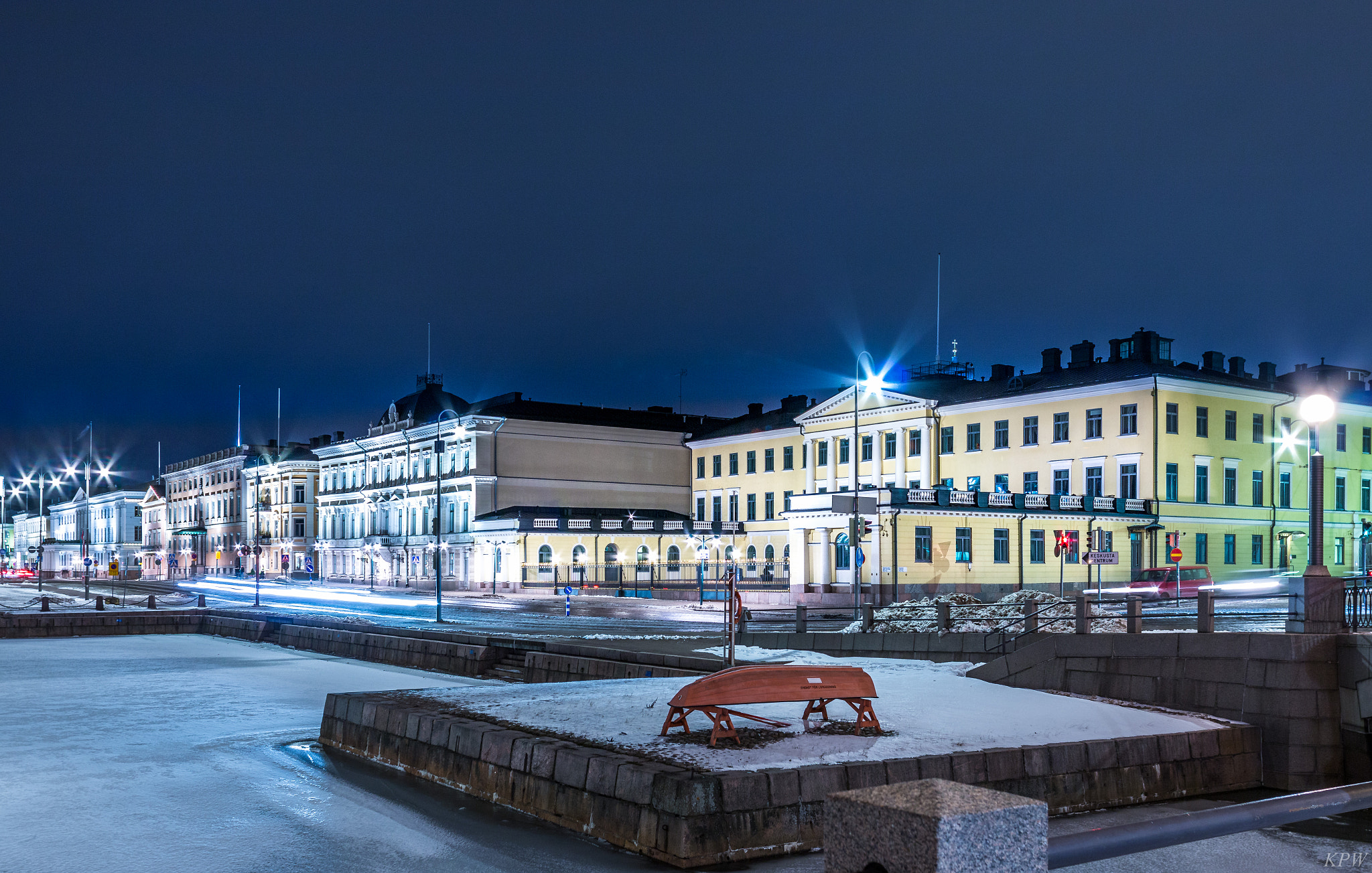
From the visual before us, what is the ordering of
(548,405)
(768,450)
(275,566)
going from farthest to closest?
(275,566)
(548,405)
(768,450)

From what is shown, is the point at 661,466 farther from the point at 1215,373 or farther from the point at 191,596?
the point at 1215,373

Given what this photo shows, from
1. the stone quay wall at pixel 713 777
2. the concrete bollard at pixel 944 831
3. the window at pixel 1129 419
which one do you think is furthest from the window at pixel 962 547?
the concrete bollard at pixel 944 831

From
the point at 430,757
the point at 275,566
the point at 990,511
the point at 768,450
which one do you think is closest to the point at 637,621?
the point at 990,511

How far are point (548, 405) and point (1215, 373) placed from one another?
157ft

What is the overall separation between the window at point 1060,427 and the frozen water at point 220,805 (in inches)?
1712

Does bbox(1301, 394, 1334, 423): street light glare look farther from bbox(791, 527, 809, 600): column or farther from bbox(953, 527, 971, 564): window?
bbox(791, 527, 809, 600): column

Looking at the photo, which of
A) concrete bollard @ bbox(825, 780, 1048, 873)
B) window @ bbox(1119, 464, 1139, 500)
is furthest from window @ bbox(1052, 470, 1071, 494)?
concrete bollard @ bbox(825, 780, 1048, 873)

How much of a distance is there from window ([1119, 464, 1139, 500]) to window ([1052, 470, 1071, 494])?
293cm

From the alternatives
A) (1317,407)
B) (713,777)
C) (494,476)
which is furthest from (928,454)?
(713,777)

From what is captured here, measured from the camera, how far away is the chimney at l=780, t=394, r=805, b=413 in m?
83.6

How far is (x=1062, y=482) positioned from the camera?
2331 inches

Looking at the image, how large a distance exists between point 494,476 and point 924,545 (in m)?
39.0

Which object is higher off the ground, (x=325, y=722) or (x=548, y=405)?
(x=548, y=405)

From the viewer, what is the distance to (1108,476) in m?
56.7
